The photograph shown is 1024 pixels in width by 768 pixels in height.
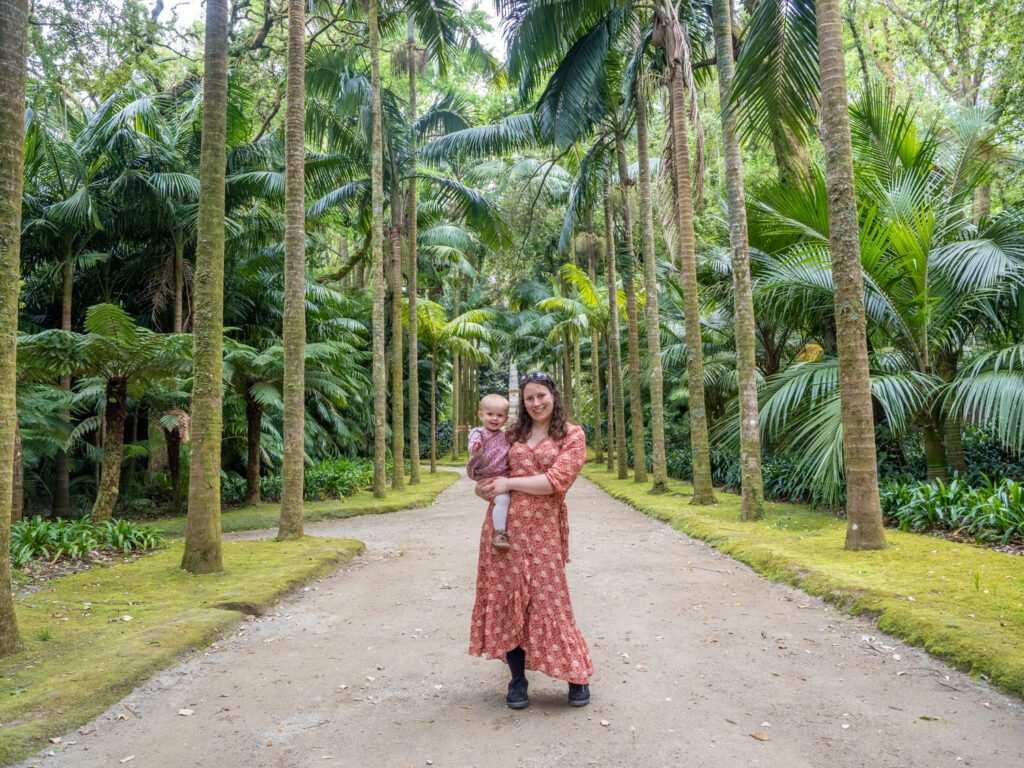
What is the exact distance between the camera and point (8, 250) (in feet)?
14.7

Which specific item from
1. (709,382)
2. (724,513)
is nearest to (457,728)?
(724,513)

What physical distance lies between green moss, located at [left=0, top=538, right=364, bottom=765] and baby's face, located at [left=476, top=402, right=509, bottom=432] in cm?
260

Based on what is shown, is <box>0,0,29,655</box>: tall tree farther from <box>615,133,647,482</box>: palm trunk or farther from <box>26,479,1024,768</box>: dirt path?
<box>615,133,647,482</box>: palm trunk

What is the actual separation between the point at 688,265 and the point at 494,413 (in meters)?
8.95

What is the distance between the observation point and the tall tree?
449 cm

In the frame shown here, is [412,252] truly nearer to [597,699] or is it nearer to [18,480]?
[18,480]

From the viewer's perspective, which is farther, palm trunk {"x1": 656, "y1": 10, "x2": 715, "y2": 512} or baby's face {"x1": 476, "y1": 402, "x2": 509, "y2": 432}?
palm trunk {"x1": 656, "y1": 10, "x2": 715, "y2": 512}

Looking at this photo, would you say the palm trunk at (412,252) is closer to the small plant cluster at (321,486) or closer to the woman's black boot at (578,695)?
the small plant cluster at (321,486)

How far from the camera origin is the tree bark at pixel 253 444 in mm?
14141

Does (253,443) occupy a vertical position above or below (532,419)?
below

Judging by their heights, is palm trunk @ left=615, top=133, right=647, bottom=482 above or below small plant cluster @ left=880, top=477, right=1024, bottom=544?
above

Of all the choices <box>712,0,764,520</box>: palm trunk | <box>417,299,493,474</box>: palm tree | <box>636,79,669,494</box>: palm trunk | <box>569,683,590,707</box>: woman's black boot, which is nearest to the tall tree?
<box>569,683,590,707</box>: woman's black boot

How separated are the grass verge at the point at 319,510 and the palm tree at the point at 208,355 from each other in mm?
3623

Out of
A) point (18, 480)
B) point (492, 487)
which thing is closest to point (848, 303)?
point (492, 487)
